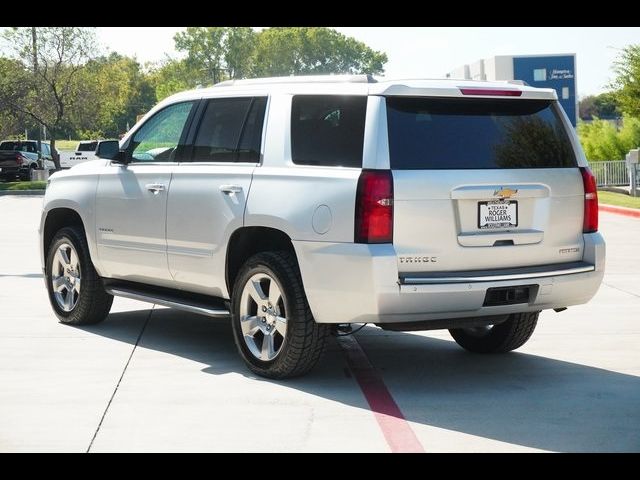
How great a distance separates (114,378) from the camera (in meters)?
7.94

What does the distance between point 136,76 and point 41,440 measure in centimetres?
15376

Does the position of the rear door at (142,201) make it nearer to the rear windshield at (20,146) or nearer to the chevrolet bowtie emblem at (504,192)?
the chevrolet bowtie emblem at (504,192)

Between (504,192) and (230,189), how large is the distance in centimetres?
189

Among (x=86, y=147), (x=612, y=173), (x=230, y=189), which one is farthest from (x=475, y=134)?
(x=86, y=147)

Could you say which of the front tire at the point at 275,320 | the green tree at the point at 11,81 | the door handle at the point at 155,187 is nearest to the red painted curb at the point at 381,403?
the front tire at the point at 275,320

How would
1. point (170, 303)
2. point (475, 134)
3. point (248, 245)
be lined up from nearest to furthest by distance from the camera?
point (475, 134) → point (248, 245) → point (170, 303)

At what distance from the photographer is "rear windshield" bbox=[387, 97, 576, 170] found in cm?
727

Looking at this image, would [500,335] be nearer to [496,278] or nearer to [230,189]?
[496,278]

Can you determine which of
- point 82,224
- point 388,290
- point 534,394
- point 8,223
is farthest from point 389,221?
point 8,223

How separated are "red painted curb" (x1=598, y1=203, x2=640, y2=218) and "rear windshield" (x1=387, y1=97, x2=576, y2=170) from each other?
18134mm

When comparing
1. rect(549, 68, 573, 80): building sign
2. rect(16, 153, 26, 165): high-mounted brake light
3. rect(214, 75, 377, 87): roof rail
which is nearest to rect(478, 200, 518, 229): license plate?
rect(214, 75, 377, 87): roof rail

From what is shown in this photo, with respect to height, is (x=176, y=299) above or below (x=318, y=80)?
below

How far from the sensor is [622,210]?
26.5m
